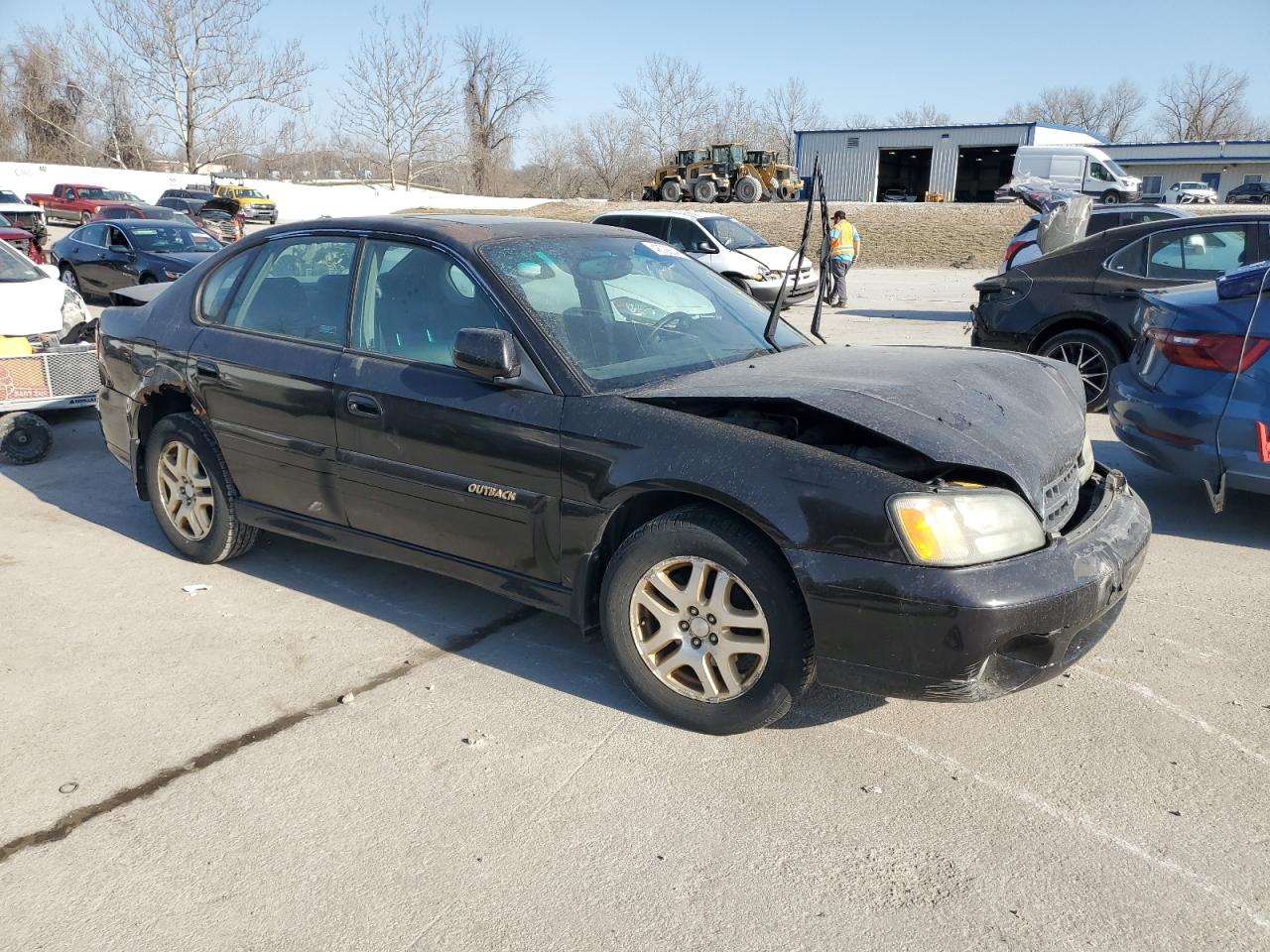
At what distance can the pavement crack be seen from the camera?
2799 millimetres

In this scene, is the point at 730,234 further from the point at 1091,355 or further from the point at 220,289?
the point at 220,289

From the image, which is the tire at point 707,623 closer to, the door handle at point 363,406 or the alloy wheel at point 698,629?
the alloy wheel at point 698,629

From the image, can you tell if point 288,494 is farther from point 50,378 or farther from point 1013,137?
point 1013,137

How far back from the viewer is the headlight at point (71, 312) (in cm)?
804

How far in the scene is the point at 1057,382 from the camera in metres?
3.91

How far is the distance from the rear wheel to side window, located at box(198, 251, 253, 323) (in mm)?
36104

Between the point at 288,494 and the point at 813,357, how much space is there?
7.57ft

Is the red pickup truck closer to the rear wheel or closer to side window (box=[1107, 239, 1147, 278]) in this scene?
the rear wheel

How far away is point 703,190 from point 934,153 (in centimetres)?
1854

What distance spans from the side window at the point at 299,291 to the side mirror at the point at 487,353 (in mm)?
856

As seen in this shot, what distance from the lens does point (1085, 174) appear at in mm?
36312

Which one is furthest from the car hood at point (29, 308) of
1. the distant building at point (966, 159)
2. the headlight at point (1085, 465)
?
the distant building at point (966, 159)

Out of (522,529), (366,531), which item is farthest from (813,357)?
(366,531)

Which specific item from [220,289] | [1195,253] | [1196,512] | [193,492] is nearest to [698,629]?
[193,492]
